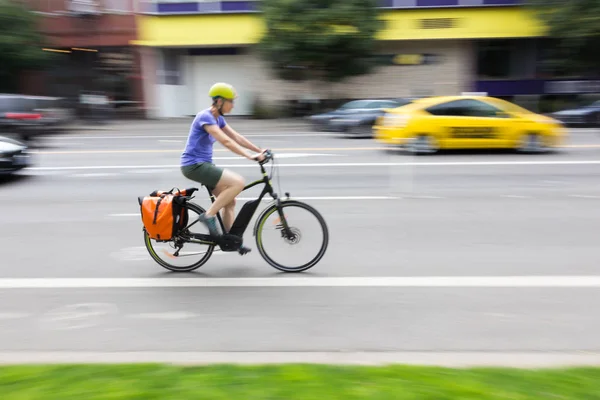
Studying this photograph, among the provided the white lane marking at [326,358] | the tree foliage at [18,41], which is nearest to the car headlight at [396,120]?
the white lane marking at [326,358]

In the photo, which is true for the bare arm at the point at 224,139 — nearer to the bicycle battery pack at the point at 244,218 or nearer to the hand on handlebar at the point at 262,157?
the hand on handlebar at the point at 262,157

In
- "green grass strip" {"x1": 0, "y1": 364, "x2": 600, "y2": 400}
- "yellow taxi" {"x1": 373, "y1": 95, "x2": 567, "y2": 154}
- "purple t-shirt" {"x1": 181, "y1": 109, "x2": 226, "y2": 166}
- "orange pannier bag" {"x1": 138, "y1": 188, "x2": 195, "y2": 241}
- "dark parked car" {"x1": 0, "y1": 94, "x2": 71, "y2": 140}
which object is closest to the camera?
"green grass strip" {"x1": 0, "y1": 364, "x2": 600, "y2": 400}

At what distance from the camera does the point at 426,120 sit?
46.7ft

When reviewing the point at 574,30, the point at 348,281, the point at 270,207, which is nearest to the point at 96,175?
the point at 270,207

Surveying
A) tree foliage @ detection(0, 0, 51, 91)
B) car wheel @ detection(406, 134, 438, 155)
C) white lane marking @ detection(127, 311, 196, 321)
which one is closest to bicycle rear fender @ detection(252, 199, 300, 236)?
white lane marking @ detection(127, 311, 196, 321)

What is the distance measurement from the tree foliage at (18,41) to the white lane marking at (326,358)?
89.6 ft

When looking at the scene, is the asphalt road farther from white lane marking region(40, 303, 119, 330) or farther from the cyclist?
the cyclist

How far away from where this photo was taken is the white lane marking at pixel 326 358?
12.3 feet

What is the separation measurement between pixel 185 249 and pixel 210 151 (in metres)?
→ 1.02

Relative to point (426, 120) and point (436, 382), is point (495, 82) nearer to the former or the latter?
point (426, 120)

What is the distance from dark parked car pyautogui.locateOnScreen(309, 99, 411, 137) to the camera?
19438mm

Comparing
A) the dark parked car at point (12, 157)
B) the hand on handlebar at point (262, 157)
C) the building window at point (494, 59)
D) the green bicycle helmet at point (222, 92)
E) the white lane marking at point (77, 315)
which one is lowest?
the white lane marking at point (77, 315)

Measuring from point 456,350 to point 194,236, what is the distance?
2.82 meters

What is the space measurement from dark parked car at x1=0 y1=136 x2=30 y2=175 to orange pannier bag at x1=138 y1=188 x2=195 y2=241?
22.2 feet
